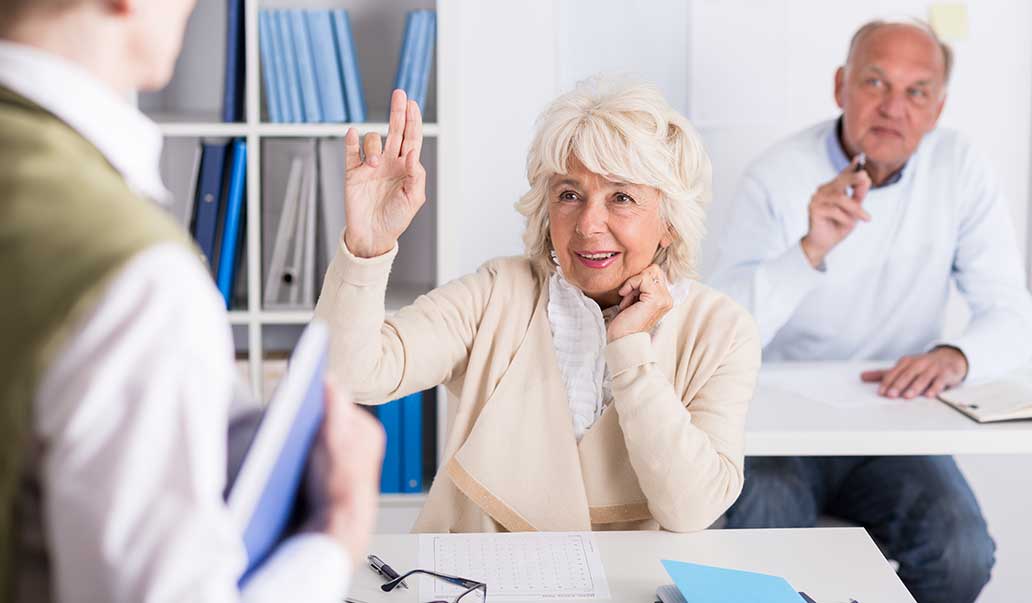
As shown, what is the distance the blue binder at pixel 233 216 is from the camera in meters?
2.76

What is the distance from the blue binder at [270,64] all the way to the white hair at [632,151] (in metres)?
1.09

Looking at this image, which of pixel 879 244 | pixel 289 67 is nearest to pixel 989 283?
pixel 879 244

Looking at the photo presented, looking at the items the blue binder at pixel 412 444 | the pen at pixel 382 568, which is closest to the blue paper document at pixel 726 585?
the pen at pixel 382 568

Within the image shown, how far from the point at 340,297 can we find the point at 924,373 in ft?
4.55

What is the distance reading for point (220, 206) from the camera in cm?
279

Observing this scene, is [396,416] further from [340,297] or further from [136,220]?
[136,220]

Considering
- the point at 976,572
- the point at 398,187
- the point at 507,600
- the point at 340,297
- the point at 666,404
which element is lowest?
the point at 976,572

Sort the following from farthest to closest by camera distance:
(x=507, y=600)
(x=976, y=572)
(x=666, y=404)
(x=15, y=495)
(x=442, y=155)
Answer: (x=442, y=155), (x=976, y=572), (x=666, y=404), (x=507, y=600), (x=15, y=495)

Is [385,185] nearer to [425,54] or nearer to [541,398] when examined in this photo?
[541,398]

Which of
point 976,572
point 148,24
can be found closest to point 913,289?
point 976,572

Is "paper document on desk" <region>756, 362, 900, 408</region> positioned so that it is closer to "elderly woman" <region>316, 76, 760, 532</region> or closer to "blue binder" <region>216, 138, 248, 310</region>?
"elderly woman" <region>316, 76, 760, 532</region>

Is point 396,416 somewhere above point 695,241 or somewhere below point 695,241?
below

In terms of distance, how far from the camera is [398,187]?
1.68m

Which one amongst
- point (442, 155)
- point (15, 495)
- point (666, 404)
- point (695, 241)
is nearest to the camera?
point (15, 495)
